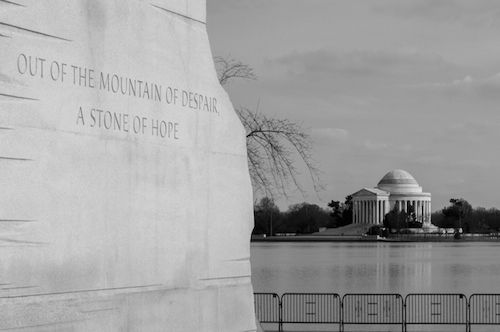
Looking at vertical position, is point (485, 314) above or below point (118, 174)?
below

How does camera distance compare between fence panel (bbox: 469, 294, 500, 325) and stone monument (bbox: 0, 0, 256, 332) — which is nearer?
stone monument (bbox: 0, 0, 256, 332)

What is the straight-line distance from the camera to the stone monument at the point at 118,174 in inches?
335

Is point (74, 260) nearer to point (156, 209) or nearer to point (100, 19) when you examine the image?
point (156, 209)

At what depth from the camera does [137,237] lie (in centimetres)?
985

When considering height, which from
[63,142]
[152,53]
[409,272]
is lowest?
[409,272]

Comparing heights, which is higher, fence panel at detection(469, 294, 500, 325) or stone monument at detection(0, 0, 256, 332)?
stone monument at detection(0, 0, 256, 332)

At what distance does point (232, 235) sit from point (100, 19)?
321 cm

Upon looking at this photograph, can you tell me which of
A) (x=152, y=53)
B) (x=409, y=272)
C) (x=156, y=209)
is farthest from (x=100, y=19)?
(x=409, y=272)

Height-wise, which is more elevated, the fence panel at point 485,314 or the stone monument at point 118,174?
the stone monument at point 118,174

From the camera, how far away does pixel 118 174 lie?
31.5 ft

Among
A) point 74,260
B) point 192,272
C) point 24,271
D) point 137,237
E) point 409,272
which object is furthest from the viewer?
point 409,272

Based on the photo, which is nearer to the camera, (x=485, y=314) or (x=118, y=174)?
(x=118, y=174)

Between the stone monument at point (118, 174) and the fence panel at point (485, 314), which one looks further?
the fence panel at point (485, 314)

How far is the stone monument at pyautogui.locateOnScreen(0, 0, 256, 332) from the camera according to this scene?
8500mm
